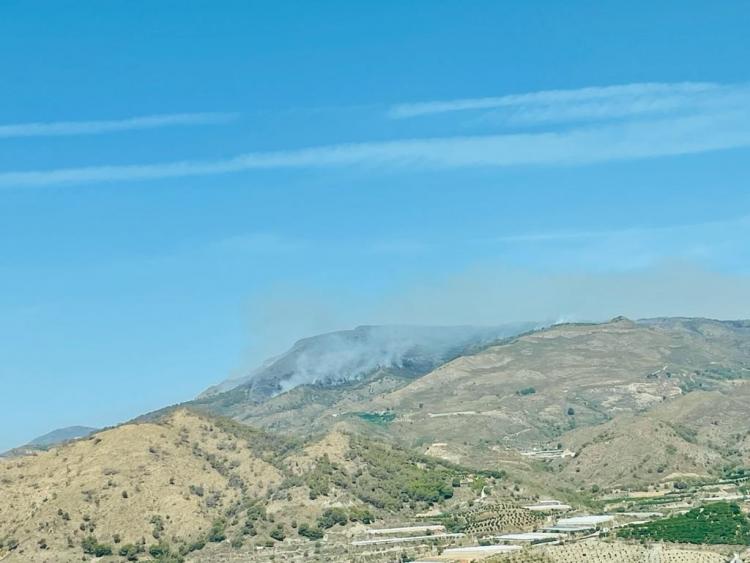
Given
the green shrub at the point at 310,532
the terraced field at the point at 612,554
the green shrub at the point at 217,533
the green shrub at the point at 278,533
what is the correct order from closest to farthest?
the terraced field at the point at 612,554, the green shrub at the point at 278,533, the green shrub at the point at 310,532, the green shrub at the point at 217,533

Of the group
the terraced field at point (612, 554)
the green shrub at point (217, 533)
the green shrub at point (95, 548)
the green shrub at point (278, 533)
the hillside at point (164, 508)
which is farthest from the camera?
the green shrub at point (217, 533)

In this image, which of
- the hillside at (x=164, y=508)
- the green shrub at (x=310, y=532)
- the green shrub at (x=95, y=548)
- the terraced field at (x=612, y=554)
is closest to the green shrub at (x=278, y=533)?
the hillside at (x=164, y=508)

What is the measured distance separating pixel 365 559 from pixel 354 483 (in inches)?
1344

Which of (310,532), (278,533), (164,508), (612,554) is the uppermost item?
(164,508)

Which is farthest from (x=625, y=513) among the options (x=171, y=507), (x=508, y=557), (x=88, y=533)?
(x=88, y=533)

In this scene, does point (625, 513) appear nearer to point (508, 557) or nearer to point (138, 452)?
point (508, 557)

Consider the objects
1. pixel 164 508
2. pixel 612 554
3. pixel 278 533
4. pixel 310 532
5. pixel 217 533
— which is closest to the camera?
pixel 612 554

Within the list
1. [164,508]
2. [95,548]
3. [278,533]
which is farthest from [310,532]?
[95,548]

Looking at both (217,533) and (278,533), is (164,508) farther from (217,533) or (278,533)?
(278,533)

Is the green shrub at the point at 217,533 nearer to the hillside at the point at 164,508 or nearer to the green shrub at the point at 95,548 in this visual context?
the hillside at the point at 164,508

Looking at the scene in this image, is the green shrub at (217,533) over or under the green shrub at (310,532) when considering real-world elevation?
over

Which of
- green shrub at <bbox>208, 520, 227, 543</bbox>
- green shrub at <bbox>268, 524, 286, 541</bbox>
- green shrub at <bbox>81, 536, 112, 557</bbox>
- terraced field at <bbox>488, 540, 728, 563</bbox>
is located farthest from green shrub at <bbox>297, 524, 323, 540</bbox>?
terraced field at <bbox>488, 540, 728, 563</bbox>

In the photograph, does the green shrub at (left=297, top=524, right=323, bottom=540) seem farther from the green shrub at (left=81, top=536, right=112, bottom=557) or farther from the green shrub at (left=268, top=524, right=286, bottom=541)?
the green shrub at (left=81, top=536, right=112, bottom=557)

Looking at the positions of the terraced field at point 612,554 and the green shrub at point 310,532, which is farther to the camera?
the green shrub at point 310,532
